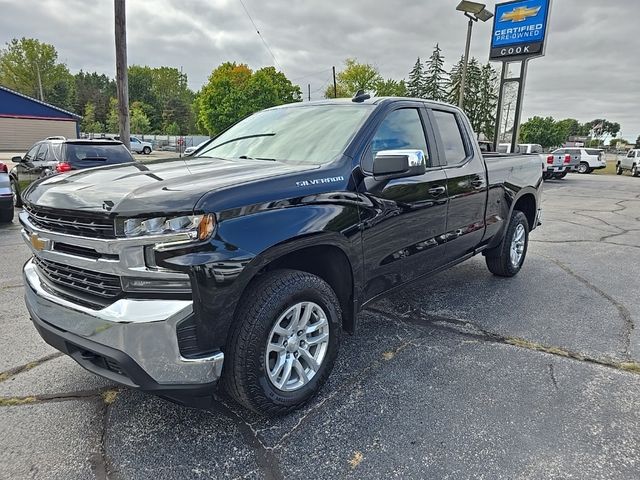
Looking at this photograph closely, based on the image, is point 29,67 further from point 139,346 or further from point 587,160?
point 139,346

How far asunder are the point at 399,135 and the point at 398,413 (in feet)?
6.74

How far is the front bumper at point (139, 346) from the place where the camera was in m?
2.06

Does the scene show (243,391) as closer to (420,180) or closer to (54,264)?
(54,264)

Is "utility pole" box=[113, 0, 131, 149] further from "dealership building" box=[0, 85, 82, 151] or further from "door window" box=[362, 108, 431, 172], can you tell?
"dealership building" box=[0, 85, 82, 151]

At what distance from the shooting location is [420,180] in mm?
3523

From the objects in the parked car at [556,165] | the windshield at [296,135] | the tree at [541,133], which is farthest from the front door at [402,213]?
the tree at [541,133]

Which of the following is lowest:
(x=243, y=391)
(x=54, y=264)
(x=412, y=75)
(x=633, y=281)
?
(x=633, y=281)

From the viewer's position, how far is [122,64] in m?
12.1

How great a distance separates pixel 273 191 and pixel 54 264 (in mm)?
1290

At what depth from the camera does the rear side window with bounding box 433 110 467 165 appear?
405 cm

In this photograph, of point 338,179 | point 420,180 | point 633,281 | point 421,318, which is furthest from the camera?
point 633,281

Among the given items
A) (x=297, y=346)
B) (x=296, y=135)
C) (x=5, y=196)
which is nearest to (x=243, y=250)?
(x=297, y=346)

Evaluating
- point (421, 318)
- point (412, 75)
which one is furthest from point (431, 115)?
point (412, 75)

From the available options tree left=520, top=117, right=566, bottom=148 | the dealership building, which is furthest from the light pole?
tree left=520, top=117, right=566, bottom=148
